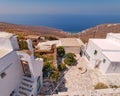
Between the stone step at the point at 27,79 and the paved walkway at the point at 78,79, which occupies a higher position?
the stone step at the point at 27,79

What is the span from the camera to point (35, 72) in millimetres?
15938

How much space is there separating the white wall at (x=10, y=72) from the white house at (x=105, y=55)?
44.0 feet

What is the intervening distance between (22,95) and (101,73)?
13425 millimetres

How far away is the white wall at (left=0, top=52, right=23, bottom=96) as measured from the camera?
41.0 feet

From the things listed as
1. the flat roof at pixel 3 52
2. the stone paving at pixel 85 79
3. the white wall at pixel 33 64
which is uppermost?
the flat roof at pixel 3 52

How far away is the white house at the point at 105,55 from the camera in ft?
70.6

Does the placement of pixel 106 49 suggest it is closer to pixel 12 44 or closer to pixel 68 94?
pixel 68 94

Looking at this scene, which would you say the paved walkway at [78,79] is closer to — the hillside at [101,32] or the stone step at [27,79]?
the stone step at [27,79]

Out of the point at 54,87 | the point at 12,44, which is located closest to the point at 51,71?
the point at 54,87

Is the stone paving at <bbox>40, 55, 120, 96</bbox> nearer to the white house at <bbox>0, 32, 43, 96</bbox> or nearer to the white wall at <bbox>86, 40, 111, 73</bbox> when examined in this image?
the white wall at <bbox>86, 40, 111, 73</bbox>

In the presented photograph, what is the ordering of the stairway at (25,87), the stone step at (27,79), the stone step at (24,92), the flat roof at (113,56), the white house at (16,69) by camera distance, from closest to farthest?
the white house at (16,69) < the stone step at (24,92) < the stairway at (25,87) < the stone step at (27,79) < the flat roof at (113,56)

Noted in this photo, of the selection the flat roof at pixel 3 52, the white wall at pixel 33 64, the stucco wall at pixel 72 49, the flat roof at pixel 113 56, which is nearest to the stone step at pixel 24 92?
the white wall at pixel 33 64

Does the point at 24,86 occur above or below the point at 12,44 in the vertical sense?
below

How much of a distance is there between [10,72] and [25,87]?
9.22 ft
